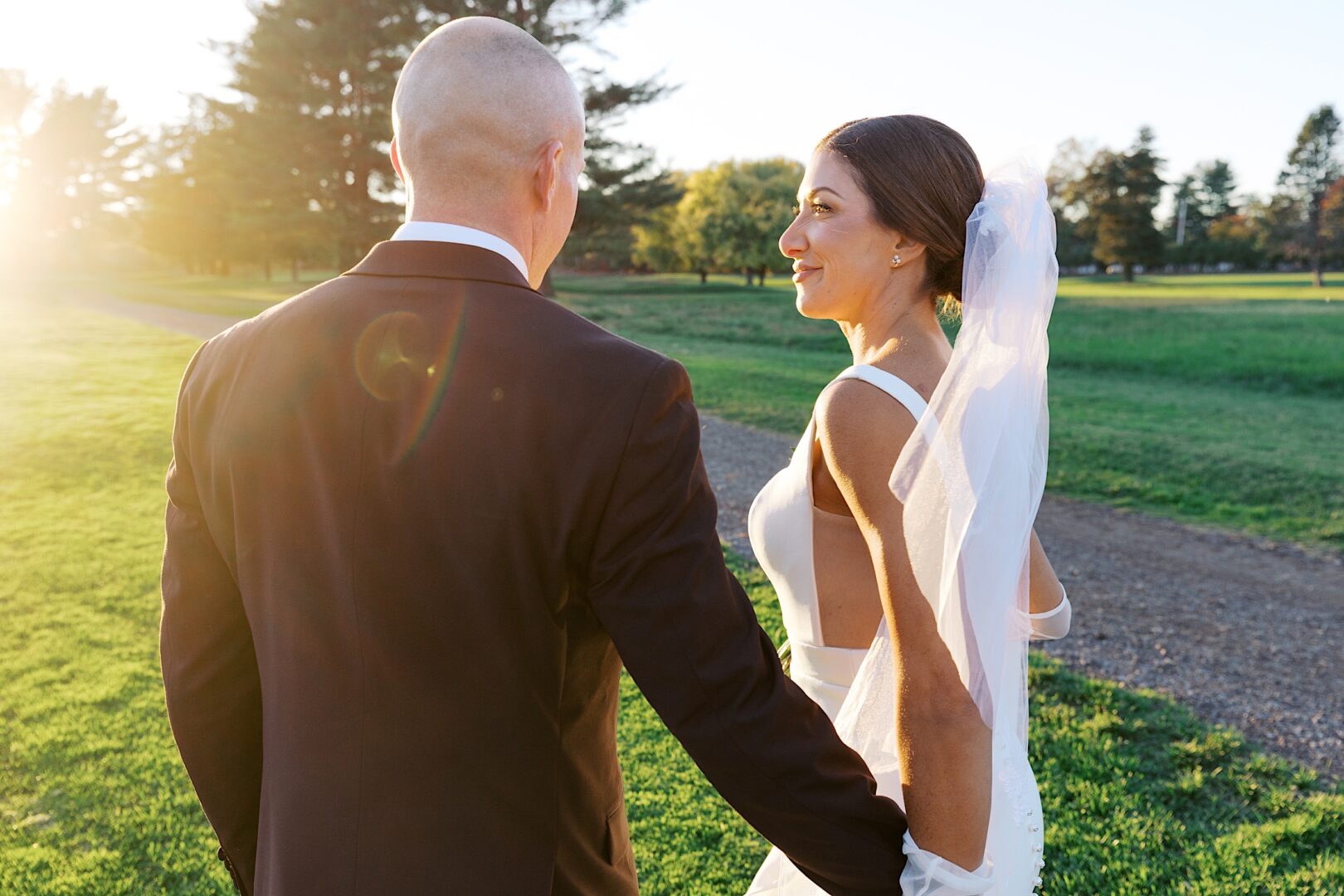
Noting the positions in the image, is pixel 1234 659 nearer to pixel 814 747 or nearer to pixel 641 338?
pixel 814 747

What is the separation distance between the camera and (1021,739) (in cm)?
238

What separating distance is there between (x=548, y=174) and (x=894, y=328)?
1.13 m

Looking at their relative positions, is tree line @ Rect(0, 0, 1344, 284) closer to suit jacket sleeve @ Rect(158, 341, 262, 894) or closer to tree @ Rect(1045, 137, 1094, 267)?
tree @ Rect(1045, 137, 1094, 267)

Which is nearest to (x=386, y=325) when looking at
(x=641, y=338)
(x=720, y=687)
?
(x=720, y=687)

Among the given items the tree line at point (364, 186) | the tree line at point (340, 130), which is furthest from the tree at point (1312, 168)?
the tree line at point (340, 130)

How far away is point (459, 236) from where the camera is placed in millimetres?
1612

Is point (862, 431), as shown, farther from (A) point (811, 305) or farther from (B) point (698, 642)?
(B) point (698, 642)

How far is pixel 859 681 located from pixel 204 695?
4.92 feet

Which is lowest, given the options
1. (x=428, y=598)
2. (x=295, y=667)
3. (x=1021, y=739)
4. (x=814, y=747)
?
(x=1021, y=739)

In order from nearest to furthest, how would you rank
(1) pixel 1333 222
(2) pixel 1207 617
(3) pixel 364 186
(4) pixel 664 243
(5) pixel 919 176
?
(5) pixel 919 176, (2) pixel 1207 617, (3) pixel 364 186, (1) pixel 1333 222, (4) pixel 664 243

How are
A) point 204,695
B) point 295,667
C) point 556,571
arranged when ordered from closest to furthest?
point 556,571, point 295,667, point 204,695

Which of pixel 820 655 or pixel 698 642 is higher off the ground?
pixel 698 642

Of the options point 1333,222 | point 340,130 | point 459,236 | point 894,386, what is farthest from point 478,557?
point 1333,222

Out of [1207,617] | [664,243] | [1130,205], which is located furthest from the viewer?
[664,243]
